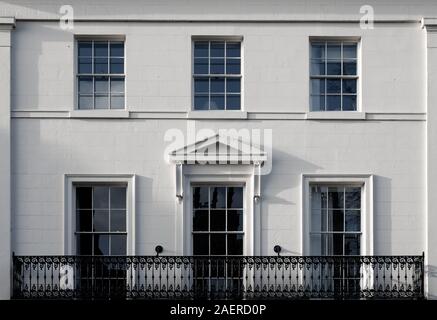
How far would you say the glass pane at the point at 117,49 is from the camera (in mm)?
19625

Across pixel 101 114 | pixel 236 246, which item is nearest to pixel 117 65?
pixel 101 114

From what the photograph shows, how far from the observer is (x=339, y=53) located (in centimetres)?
1977

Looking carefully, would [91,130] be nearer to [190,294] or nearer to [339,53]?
[190,294]

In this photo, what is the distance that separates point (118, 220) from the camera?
19.4m

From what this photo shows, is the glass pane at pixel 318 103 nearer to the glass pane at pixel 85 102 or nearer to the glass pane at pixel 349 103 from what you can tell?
the glass pane at pixel 349 103

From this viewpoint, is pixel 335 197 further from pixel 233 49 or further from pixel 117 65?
pixel 117 65

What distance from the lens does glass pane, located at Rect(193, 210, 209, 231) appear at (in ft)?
63.7

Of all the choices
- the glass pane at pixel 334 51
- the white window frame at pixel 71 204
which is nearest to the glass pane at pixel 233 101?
the glass pane at pixel 334 51

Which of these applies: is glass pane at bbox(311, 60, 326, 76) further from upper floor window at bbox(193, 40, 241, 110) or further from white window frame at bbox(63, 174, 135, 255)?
white window frame at bbox(63, 174, 135, 255)

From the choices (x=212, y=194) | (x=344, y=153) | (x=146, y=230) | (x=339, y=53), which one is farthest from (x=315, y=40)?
(x=146, y=230)

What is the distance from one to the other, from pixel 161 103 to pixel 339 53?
3640mm

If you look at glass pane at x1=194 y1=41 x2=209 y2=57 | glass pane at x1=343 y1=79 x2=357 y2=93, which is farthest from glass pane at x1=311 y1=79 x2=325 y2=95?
glass pane at x1=194 y1=41 x2=209 y2=57
